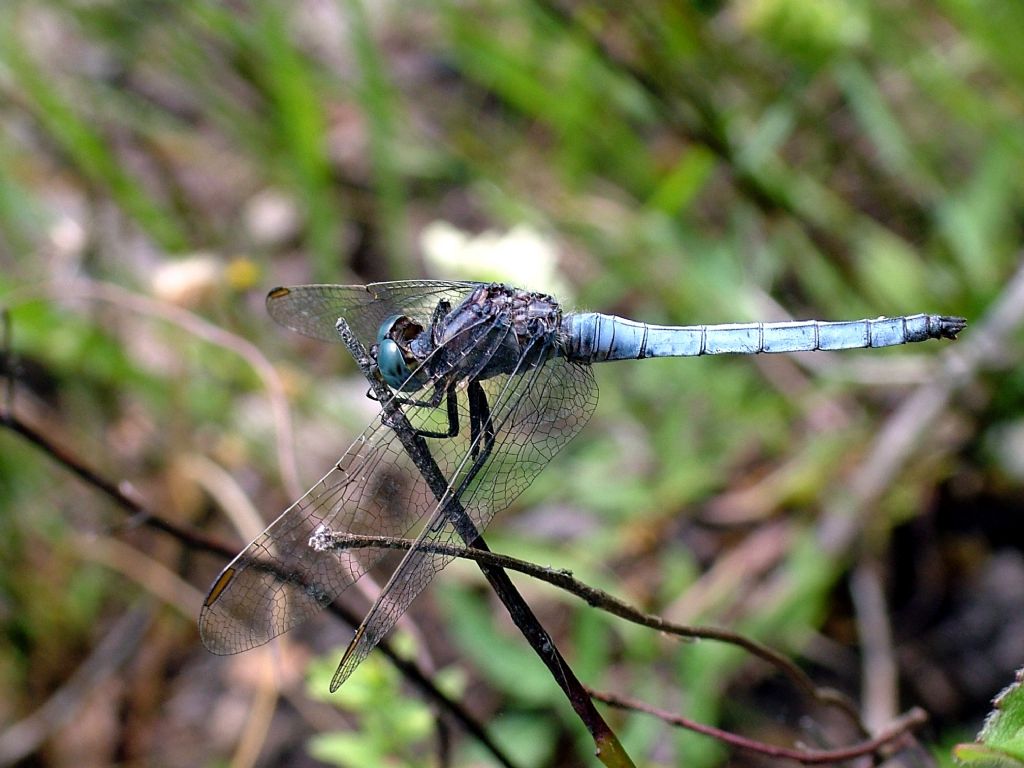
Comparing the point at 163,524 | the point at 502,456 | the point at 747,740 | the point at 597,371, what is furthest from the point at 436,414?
the point at 597,371

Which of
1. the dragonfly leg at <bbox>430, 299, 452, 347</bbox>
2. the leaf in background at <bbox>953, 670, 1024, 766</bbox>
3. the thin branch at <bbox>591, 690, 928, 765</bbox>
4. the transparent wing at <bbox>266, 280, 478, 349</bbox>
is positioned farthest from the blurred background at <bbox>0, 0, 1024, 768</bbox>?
the leaf in background at <bbox>953, 670, 1024, 766</bbox>

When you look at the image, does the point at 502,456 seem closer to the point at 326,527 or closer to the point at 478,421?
the point at 478,421

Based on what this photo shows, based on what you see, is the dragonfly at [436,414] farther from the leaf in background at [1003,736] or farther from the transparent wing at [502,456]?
the leaf in background at [1003,736]

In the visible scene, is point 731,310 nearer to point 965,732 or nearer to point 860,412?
point 860,412

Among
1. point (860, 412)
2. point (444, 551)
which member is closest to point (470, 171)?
point (860, 412)

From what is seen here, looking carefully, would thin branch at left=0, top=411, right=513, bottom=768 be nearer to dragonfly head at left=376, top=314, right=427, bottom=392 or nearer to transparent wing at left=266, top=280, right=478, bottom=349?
dragonfly head at left=376, top=314, right=427, bottom=392

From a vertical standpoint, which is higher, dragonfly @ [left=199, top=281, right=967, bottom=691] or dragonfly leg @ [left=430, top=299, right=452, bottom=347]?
dragonfly leg @ [left=430, top=299, right=452, bottom=347]
